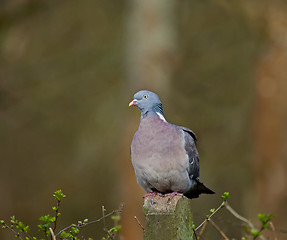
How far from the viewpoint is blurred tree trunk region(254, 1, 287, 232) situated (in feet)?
27.2

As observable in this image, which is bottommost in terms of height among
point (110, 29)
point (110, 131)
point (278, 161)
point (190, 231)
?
point (190, 231)

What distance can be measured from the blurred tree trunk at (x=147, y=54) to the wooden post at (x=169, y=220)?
506cm

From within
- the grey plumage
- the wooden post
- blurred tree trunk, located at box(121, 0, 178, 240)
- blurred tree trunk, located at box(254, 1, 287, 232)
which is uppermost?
blurred tree trunk, located at box(121, 0, 178, 240)

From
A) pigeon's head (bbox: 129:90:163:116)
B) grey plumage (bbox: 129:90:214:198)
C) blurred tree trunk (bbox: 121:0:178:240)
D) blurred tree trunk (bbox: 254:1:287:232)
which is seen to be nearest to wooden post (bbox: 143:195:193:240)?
grey plumage (bbox: 129:90:214:198)

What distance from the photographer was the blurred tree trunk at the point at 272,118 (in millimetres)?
8281

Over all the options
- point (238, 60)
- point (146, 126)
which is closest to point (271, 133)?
point (238, 60)

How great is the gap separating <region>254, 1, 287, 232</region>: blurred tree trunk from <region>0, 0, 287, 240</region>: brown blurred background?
2 centimetres

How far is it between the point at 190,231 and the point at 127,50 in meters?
5.63

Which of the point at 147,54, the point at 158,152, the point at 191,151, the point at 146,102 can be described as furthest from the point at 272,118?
the point at 158,152

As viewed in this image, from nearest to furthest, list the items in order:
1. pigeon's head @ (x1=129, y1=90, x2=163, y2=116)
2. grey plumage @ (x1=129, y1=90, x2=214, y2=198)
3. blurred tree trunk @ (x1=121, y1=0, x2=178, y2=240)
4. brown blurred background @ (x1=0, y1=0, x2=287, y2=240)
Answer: grey plumage @ (x1=129, y1=90, x2=214, y2=198) < pigeon's head @ (x1=129, y1=90, x2=163, y2=116) < blurred tree trunk @ (x1=121, y1=0, x2=178, y2=240) < brown blurred background @ (x1=0, y1=0, x2=287, y2=240)

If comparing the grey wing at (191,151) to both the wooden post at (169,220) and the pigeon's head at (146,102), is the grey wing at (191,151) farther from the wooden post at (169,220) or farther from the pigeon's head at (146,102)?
the wooden post at (169,220)

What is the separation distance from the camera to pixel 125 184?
27.5ft

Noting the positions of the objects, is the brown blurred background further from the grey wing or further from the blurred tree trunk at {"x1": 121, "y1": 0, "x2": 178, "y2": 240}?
the grey wing

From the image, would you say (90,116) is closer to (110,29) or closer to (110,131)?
(110,131)
